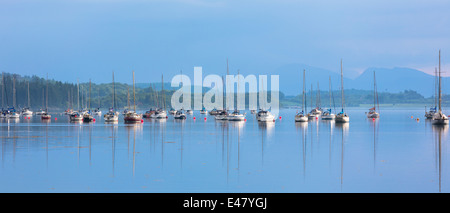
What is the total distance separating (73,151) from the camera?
50906 millimetres

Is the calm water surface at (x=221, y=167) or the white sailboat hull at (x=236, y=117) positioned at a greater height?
the white sailboat hull at (x=236, y=117)

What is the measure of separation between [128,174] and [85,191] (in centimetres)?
629

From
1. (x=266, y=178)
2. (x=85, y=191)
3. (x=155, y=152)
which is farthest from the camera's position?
(x=155, y=152)

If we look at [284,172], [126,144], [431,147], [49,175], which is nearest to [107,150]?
[126,144]

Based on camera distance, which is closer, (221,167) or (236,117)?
(221,167)

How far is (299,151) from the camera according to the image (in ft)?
172

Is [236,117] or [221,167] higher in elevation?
[236,117]

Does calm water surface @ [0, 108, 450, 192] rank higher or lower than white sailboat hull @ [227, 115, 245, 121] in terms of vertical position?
lower

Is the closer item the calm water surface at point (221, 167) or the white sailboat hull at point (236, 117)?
the calm water surface at point (221, 167)

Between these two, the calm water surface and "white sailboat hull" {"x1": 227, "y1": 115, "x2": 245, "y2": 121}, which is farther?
"white sailboat hull" {"x1": 227, "y1": 115, "x2": 245, "y2": 121}
